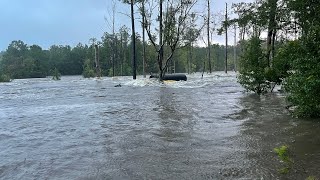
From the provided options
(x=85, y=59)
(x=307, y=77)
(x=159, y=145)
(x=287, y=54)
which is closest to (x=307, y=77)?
(x=307, y=77)

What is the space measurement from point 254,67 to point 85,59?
75.8 metres

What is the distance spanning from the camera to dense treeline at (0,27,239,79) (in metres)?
75.4

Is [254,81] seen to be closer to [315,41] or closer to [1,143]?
[315,41]

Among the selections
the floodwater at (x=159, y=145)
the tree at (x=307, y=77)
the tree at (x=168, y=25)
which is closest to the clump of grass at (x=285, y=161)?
the floodwater at (x=159, y=145)

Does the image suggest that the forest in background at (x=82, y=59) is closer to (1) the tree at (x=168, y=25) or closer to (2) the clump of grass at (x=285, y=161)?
(1) the tree at (x=168, y=25)

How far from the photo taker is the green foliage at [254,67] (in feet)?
49.0

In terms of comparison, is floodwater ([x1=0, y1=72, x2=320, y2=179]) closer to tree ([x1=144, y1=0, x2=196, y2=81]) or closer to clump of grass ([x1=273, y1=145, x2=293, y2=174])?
clump of grass ([x1=273, y1=145, x2=293, y2=174])

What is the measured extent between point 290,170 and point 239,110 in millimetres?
6454

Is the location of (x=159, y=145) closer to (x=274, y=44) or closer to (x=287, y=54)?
(x=287, y=54)

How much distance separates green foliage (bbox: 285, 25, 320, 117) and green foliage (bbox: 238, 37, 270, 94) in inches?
226

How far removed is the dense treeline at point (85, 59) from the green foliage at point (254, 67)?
51.1 m

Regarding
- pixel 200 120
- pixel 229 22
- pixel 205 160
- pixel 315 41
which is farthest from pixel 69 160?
pixel 229 22

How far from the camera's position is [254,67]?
14.9 meters

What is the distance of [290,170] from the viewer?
15.7ft
